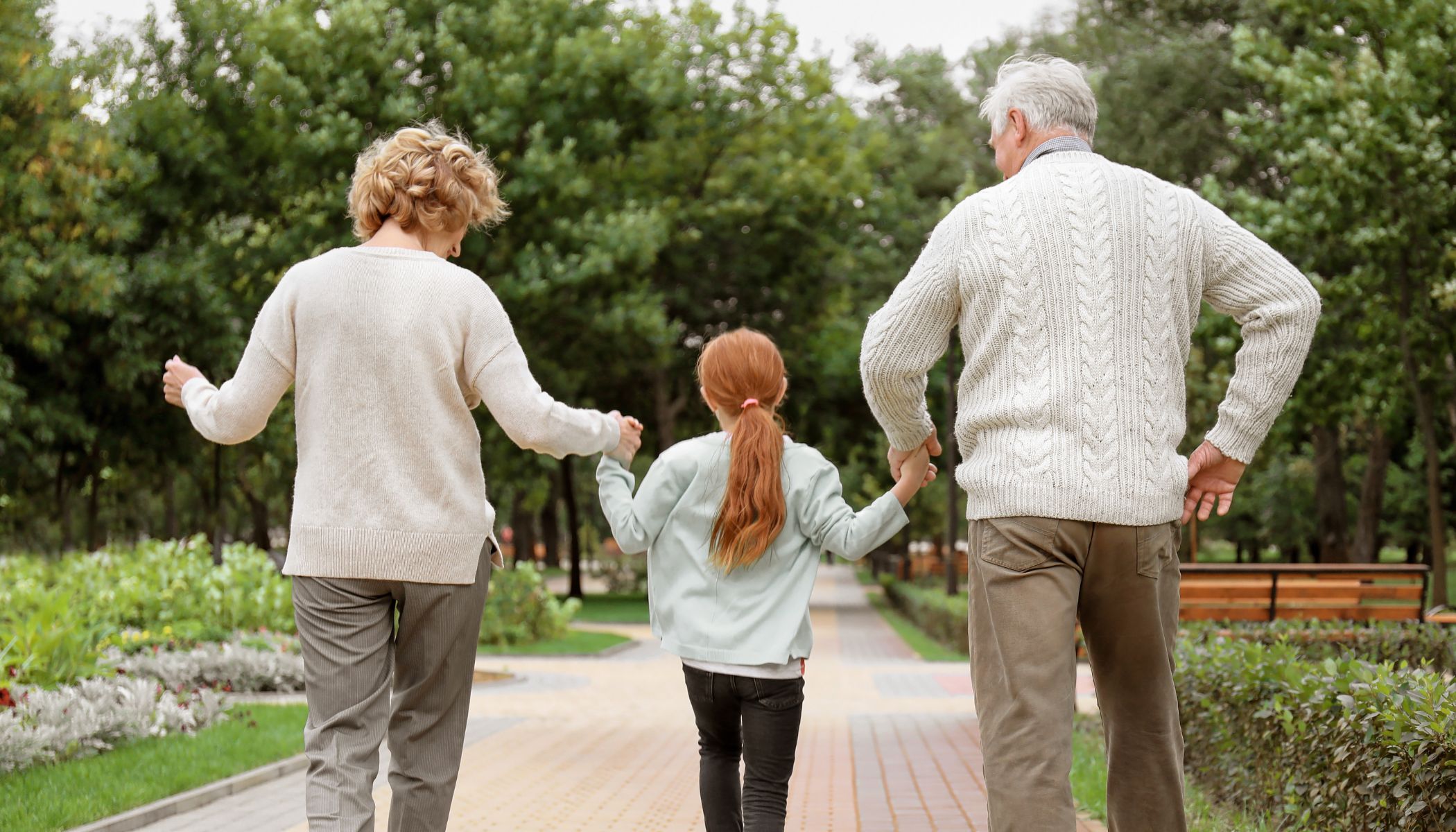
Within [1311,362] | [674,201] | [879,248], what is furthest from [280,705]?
[879,248]

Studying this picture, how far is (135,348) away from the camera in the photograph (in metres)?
22.7

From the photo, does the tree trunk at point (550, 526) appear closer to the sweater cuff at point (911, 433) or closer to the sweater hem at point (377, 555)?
the sweater cuff at point (911, 433)

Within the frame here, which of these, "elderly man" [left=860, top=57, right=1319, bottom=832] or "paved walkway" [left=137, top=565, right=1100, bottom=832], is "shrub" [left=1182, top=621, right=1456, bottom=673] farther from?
"elderly man" [left=860, top=57, right=1319, bottom=832]

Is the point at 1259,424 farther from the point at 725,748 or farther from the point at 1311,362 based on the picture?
the point at 1311,362

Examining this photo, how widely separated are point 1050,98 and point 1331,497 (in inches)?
1128

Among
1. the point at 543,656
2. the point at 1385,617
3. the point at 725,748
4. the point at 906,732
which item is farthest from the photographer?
the point at 543,656

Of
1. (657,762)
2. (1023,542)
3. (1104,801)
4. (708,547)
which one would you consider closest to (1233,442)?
(1023,542)

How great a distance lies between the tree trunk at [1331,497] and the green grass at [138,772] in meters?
24.1

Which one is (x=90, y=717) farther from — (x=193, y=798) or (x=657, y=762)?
(x=657, y=762)

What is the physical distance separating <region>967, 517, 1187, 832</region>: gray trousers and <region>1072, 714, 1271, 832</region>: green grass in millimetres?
1241

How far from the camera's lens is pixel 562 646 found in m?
21.8

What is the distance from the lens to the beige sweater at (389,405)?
342cm

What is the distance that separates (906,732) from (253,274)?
1670 cm

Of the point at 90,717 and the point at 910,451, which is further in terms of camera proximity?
the point at 90,717
